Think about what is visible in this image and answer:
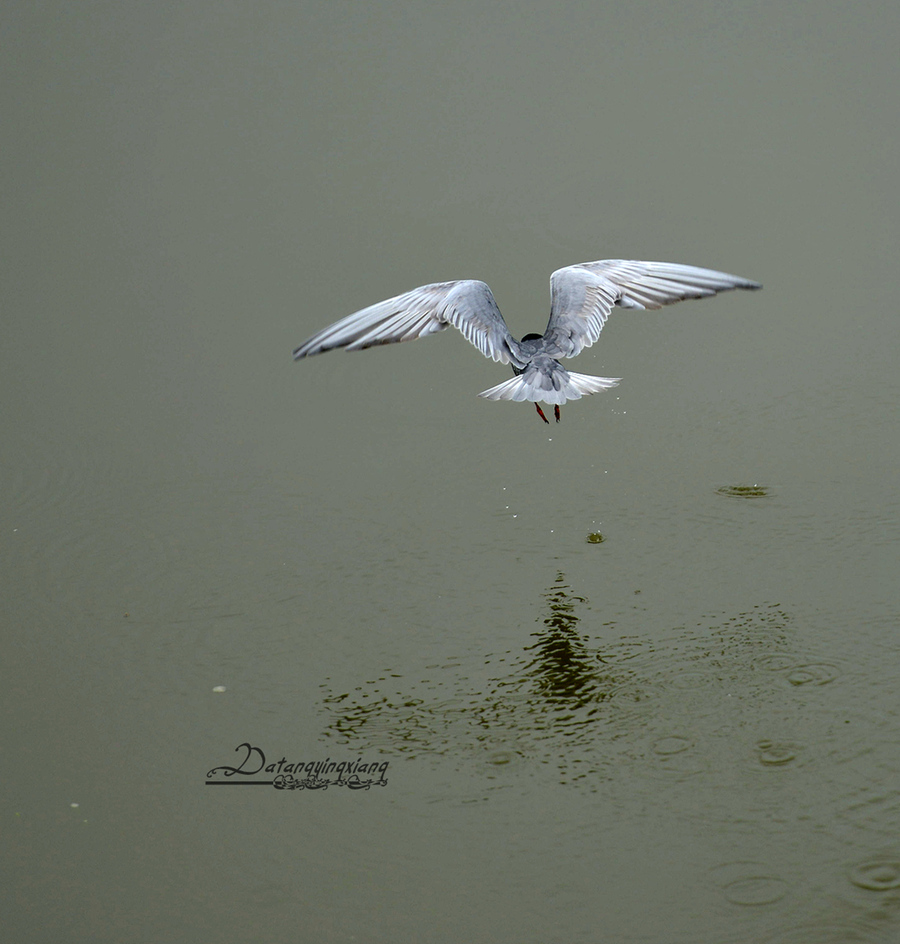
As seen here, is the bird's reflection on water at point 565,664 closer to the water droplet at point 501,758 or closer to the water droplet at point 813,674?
the water droplet at point 501,758

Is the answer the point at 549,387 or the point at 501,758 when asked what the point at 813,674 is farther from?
the point at 549,387

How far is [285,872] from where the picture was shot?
5.81 ft

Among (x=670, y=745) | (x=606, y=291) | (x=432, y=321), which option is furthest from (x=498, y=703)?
(x=606, y=291)

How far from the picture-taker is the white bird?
2.59 meters

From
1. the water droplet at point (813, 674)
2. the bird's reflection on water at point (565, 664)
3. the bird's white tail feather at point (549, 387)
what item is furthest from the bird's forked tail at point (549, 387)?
the water droplet at point (813, 674)

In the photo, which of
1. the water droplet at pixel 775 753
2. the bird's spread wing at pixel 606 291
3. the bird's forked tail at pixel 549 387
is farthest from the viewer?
the bird's spread wing at pixel 606 291

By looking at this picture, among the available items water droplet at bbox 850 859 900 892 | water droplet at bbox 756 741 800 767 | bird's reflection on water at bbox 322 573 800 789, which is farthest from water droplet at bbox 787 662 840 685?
water droplet at bbox 850 859 900 892

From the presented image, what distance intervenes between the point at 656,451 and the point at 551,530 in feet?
1.73

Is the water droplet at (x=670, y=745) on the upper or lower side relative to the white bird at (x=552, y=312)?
lower

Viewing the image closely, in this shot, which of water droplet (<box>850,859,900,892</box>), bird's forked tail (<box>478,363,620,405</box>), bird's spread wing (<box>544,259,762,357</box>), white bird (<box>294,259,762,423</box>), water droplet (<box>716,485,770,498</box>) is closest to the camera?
water droplet (<box>850,859,900,892</box>)

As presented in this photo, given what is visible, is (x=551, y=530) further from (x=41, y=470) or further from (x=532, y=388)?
(x=41, y=470)

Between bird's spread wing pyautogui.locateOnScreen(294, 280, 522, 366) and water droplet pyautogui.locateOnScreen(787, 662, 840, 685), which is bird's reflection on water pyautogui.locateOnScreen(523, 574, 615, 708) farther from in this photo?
bird's spread wing pyautogui.locateOnScreen(294, 280, 522, 366)

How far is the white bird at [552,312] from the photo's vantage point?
2588mm

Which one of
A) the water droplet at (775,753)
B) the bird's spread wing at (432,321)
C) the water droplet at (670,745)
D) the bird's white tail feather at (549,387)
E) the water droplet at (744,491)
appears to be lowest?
the water droplet at (775,753)
